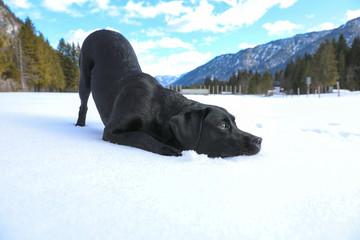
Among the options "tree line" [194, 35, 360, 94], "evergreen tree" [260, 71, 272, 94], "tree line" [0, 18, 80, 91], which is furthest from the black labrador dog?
"evergreen tree" [260, 71, 272, 94]

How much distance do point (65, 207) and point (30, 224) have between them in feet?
0.43

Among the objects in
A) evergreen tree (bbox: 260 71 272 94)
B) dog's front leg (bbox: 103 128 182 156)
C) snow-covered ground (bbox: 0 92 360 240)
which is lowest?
snow-covered ground (bbox: 0 92 360 240)

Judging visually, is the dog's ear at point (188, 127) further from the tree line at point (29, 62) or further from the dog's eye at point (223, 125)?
the tree line at point (29, 62)

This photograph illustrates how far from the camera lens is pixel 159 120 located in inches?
90.2

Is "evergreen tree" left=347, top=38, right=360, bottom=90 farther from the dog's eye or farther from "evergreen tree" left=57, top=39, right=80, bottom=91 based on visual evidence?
"evergreen tree" left=57, top=39, right=80, bottom=91

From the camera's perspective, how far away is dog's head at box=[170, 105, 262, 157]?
6.59 feet

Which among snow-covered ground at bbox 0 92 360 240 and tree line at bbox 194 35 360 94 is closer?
snow-covered ground at bbox 0 92 360 240

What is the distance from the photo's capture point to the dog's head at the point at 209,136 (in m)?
2.01

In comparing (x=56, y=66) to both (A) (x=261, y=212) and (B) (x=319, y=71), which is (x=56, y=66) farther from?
(B) (x=319, y=71)

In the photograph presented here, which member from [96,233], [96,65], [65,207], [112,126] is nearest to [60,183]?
[65,207]

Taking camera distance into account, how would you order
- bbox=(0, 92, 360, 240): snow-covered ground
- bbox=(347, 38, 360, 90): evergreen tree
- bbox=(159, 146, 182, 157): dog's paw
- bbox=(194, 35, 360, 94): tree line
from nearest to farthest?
bbox=(0, 92, 360, 240): snow-covered ground, bbox=(159, 146, 182, 157): dog's paw, bbox=(194, 35, 360, 94): tree line, bbox=(347, 38, 360, 90): evergreen tree

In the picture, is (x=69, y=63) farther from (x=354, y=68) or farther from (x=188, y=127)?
(x=354, y=68)

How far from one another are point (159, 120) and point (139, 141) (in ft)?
1.13

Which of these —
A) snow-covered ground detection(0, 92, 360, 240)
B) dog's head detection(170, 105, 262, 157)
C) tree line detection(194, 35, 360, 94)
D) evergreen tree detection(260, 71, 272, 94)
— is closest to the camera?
snow-covered ground detection(0, 92, 360, 240)
